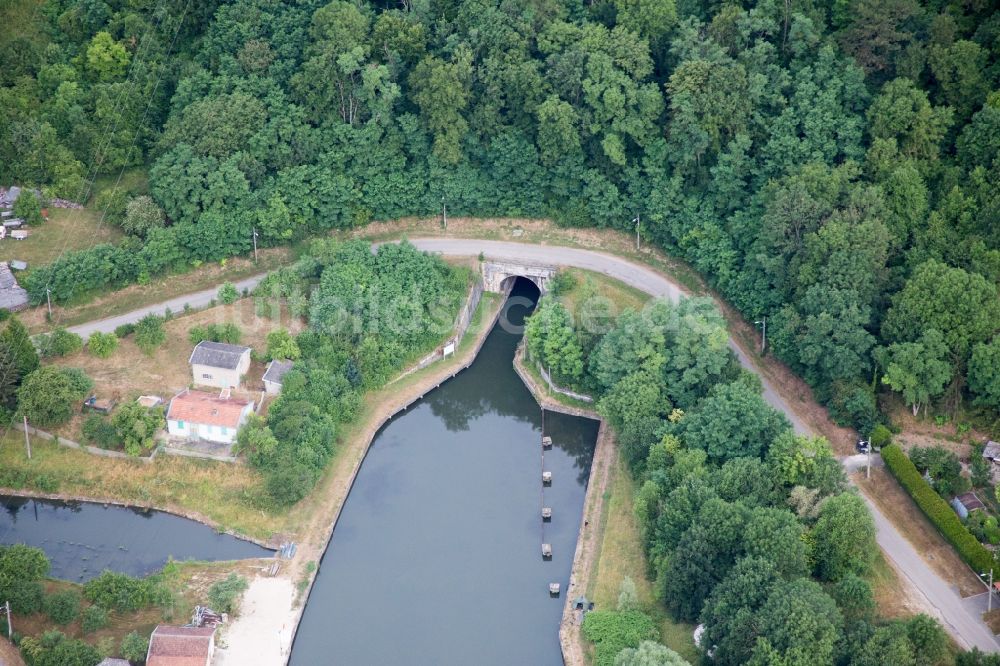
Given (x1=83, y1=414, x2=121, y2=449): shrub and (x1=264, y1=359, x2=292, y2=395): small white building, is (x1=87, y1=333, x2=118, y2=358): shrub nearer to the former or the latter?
(x1=83, y1=414, x2=121, y2=449): shrub

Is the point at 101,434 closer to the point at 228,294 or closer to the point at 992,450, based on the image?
the point at 228,294

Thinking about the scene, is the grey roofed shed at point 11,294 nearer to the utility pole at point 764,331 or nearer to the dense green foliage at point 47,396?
the dense green foliage at point 47,396

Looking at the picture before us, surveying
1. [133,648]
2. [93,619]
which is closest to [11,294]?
[93,619]

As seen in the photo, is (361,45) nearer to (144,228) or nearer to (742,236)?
(144,228)

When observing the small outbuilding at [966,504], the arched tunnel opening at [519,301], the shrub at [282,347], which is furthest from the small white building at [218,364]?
the small outbuilding at [966,504]

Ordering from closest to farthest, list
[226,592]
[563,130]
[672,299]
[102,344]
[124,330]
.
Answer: [226,592], [102,344], [124,330], [672,299], [563,130]

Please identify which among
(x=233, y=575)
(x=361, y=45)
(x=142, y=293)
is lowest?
(x=233, y=575)

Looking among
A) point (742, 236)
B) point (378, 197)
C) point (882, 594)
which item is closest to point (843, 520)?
point (882, 594)
